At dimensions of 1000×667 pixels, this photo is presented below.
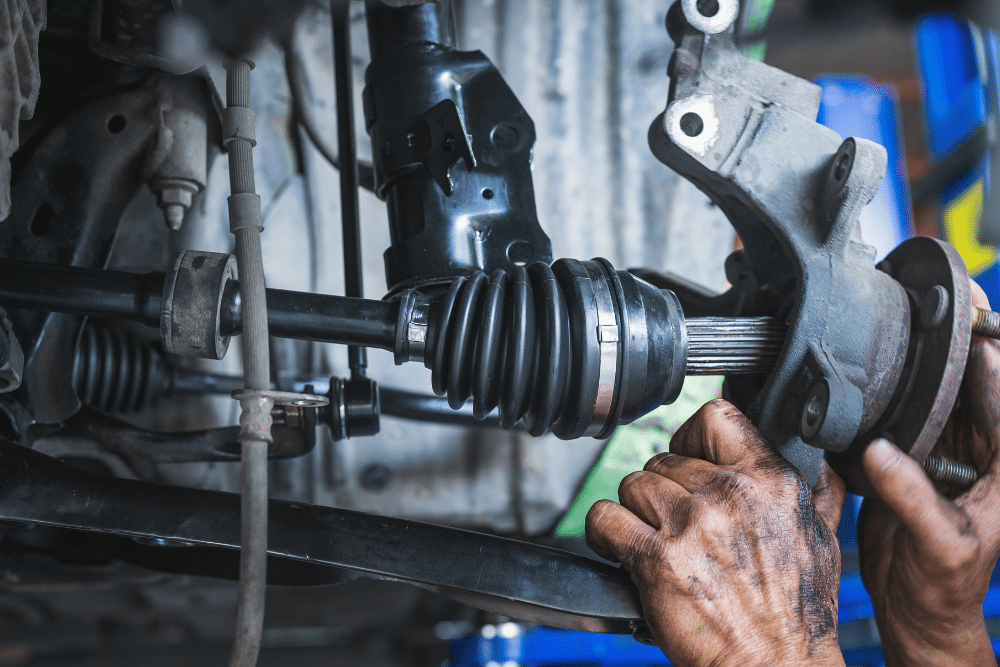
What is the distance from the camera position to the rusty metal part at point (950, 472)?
23.0 inches

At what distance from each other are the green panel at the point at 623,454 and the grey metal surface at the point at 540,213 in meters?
0.02

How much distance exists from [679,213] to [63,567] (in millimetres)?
1050

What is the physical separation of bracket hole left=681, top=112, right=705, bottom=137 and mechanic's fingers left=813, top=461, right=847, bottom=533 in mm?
334

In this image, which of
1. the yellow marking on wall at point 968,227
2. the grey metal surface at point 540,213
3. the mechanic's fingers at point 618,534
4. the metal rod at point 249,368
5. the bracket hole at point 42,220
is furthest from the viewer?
the yellow marking on wall at point 968,227

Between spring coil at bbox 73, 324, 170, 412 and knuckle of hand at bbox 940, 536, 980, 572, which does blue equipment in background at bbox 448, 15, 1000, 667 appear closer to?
knuckle of hand at bbox 940, 536, 980, 572

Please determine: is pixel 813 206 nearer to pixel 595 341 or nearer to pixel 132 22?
pixel 595 341

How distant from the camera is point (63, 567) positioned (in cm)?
91

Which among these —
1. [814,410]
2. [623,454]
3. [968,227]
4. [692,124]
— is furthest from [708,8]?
[968,227]

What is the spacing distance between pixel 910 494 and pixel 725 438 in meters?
0.15

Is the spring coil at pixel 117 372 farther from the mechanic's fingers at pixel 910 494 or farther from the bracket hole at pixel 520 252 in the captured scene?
the mechanic's fingers at pixel 910 494

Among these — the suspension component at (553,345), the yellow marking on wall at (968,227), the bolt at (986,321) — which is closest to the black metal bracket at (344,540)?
the suspension component at (553,345)

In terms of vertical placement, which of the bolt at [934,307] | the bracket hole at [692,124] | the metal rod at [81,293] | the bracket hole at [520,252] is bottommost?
the bolt at [934,307]

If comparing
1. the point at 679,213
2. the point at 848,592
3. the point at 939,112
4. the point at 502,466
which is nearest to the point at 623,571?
the point at 502,466

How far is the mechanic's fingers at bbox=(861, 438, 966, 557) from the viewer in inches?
22.0
